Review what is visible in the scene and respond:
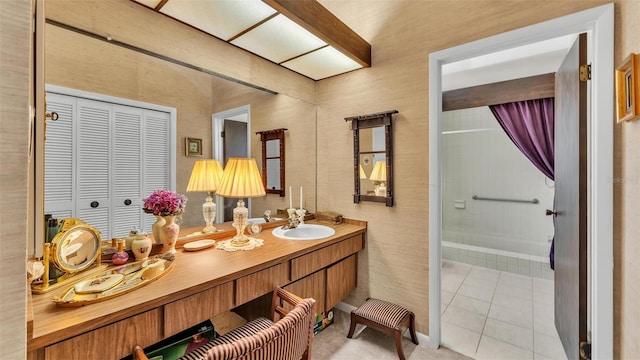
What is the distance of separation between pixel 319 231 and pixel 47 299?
5.31 ft

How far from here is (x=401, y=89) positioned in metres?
2.03

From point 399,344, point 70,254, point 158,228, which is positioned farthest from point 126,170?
point 399,344

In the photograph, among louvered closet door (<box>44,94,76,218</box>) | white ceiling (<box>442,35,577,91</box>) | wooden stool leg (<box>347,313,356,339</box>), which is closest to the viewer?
louvered closet door (<box>44,94,76,218</box>)

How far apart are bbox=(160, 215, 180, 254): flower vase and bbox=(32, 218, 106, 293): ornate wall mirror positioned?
27cm

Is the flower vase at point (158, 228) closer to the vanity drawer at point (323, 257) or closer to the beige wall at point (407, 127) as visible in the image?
the vanity drawer at point (323, 257)

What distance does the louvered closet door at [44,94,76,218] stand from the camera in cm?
116

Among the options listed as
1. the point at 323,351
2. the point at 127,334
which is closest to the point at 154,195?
the point at 127,334

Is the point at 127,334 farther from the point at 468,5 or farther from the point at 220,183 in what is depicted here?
the point at 468,5

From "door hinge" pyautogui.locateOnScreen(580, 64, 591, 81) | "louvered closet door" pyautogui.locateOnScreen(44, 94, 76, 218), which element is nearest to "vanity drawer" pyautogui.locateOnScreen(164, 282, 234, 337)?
"louvered closet door" pyautogui.locateOnScreen(44, 94, 76, 218)

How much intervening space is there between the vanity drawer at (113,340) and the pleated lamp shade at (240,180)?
79cm

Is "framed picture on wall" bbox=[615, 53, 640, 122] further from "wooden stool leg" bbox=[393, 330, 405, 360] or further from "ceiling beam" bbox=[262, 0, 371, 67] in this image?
"wooden stool leg" bbox=[393, 330, 405, 360]

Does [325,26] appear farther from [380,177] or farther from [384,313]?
[384,313]

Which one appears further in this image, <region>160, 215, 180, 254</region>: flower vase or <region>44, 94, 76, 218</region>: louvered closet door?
<region>160, 215, 180, 254</region>: flower vase

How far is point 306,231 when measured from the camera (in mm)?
2229
